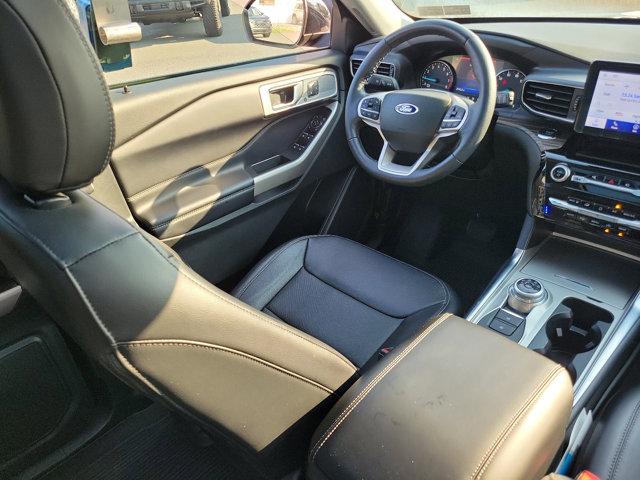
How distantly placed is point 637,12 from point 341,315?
128 cm

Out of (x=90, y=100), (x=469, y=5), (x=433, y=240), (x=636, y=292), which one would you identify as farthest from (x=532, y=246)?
(x=90, y=100)

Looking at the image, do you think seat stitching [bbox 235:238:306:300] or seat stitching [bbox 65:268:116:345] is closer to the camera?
seat stitching [bbox 65:268:116:345]

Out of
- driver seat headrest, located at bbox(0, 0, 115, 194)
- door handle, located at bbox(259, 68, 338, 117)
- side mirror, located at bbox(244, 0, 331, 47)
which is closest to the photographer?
driver seat headrest, located at bbox(0, 0, 115, 194)

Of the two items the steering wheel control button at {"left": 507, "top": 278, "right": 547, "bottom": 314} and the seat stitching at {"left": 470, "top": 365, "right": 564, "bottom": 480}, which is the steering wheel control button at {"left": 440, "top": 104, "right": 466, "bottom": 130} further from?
the seat stitching at {"left": 470, "top": 365, "right": 564, "bottom": 480}

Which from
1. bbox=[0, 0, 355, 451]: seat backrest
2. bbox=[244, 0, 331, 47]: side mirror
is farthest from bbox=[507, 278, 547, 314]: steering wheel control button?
bbox=[244, 0, 331, 47]: side mirror

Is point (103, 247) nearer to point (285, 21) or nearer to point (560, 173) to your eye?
point (560, 173)

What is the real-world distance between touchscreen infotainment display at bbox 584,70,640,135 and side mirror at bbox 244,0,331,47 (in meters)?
1.08

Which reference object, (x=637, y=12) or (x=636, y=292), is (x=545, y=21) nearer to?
(x=637, y=12)

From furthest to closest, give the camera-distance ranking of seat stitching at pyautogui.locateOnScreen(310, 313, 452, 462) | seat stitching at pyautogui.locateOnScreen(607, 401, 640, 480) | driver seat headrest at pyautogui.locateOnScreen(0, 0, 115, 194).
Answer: seat stitching at pyautogui.locateOnScreen(607, 401, 640, 480), seat stitching at pyautogui.locateOnScreen(310, 313, 452, 462), driver seat headrest at pyautogui.locateOnScreen(0, 0, 115, 194)

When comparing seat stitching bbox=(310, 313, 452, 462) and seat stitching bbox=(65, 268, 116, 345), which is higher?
seat stitching bbox=(65, 268, 116, 345)

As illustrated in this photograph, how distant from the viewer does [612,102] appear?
136 centimetres

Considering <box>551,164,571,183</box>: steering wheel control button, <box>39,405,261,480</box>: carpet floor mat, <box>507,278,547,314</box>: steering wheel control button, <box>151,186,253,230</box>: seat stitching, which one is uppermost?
<box>551,164,571,183</box>: steering wheel control button

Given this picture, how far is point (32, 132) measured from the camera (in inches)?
24.0

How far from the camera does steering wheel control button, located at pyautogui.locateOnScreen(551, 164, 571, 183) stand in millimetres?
1527
